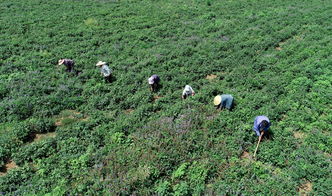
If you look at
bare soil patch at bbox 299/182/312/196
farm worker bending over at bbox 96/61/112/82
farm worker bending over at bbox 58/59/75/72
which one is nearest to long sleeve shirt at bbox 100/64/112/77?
farm worker bending over at bbox 96/61/112/82

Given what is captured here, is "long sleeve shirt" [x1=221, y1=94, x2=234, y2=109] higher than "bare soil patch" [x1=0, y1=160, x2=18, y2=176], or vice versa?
"long sleeve shirt" [x1=221, y1=94, x2=234, y2=109]

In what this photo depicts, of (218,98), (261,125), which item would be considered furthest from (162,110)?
(261,125)

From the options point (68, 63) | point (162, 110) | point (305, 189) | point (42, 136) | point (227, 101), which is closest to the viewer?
point (305, 189)

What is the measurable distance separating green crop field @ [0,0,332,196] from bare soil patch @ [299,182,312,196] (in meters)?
0.03

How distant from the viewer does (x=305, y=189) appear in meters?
7.43

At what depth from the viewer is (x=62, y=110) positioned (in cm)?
1068

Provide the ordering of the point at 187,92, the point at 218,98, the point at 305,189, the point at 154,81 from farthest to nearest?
the point at 154,81
the point at 187,92
the point at 218,98
the point at 305,189

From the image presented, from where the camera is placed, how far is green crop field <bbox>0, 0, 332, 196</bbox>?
7.53 m

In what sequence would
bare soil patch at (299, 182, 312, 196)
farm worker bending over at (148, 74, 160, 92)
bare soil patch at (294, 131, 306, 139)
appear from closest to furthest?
bare soil patch at (299, 182, 312, 196)
bare soil patch at (294, 131, 306, 139)
farm worker bending over at (148, 74, 160, 92)

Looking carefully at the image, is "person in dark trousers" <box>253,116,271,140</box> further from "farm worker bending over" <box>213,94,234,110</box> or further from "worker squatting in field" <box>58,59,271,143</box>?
"farm worker bending over" <box>213,94,234,110</box>

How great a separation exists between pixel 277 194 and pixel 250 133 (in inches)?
102

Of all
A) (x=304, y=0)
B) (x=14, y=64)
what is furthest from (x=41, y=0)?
(x=304, y=0)

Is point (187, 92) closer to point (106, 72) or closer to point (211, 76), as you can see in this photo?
point (211, 76)

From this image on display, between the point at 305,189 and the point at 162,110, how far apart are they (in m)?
5.93
